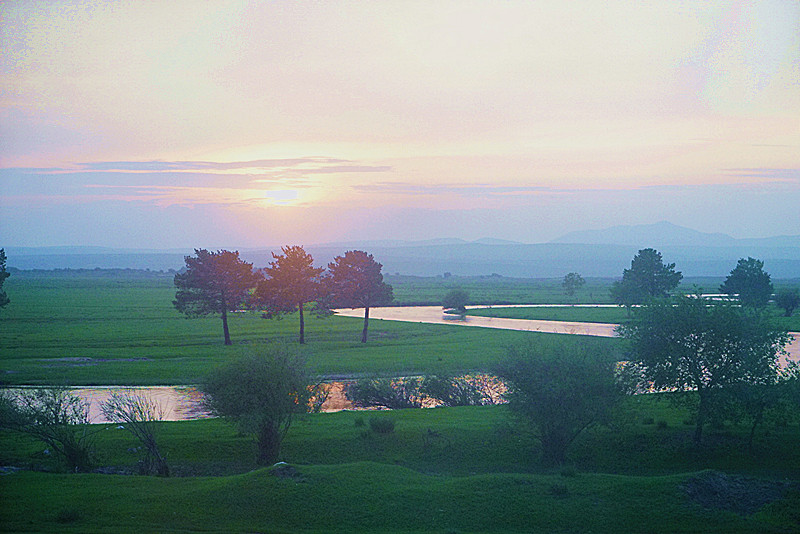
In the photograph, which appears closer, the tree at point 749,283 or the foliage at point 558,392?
the foliage at point 558,392

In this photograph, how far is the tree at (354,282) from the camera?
70.3 m

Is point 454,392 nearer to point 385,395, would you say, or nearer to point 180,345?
point 385,395

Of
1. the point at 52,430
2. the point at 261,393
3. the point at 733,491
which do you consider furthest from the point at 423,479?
the point at 52,430

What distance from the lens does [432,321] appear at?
325 ft

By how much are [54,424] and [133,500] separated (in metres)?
8.83

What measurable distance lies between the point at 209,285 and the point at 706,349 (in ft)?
177

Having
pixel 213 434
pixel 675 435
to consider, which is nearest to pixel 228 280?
pixel 213 434

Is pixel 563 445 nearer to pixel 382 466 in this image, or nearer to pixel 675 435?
pixel 675 435

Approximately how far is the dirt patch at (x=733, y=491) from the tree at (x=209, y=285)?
54943mm

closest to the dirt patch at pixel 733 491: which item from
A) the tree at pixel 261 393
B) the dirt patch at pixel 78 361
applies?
the tree at pixel 261 393

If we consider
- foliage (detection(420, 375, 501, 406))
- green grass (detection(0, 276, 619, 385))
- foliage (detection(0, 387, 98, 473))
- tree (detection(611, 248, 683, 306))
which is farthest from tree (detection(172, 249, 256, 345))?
tree (detection(611, 248, 683, 306))

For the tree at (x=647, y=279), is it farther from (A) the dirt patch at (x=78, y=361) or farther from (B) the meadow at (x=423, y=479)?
(A) the dirt patch at (x=78, y=361)

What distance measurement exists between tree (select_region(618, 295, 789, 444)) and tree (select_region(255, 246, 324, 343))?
1784 inches

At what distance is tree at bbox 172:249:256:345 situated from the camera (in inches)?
2633
